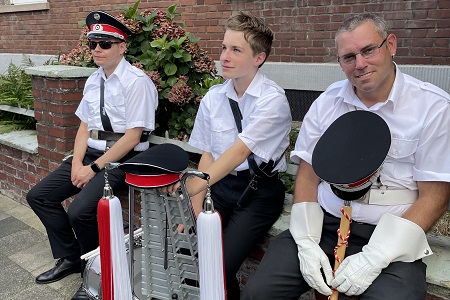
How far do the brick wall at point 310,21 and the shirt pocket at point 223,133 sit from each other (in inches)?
115

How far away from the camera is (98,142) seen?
3408 mm

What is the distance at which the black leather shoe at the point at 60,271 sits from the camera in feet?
10.9

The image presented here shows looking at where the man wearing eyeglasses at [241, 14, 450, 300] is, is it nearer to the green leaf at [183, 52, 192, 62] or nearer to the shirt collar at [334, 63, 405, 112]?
the shirt collar at [334, 63, 405, 112]

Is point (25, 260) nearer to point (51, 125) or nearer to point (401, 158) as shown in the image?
point (51, 125)

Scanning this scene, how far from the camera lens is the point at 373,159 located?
1.88 metres

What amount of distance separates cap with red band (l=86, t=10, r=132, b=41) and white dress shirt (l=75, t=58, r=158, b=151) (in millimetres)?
210

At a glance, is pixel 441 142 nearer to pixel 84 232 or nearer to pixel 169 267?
pixel 169 267

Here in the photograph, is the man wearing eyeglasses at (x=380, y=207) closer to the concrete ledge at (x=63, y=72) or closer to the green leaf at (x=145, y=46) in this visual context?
the green leaf at (x=145, y=46)

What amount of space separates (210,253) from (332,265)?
62 centimetres

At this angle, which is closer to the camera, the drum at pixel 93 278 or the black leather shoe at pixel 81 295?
the drum at pixel 93 278

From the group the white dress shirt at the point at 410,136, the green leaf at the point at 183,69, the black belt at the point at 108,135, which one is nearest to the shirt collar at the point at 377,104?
the white dress shirt at the point at 410,136

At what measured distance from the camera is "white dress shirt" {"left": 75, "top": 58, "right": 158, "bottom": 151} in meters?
3.24

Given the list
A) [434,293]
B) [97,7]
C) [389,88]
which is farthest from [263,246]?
[97,7]

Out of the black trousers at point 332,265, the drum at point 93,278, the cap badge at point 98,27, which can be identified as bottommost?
the drum at point 93,278
